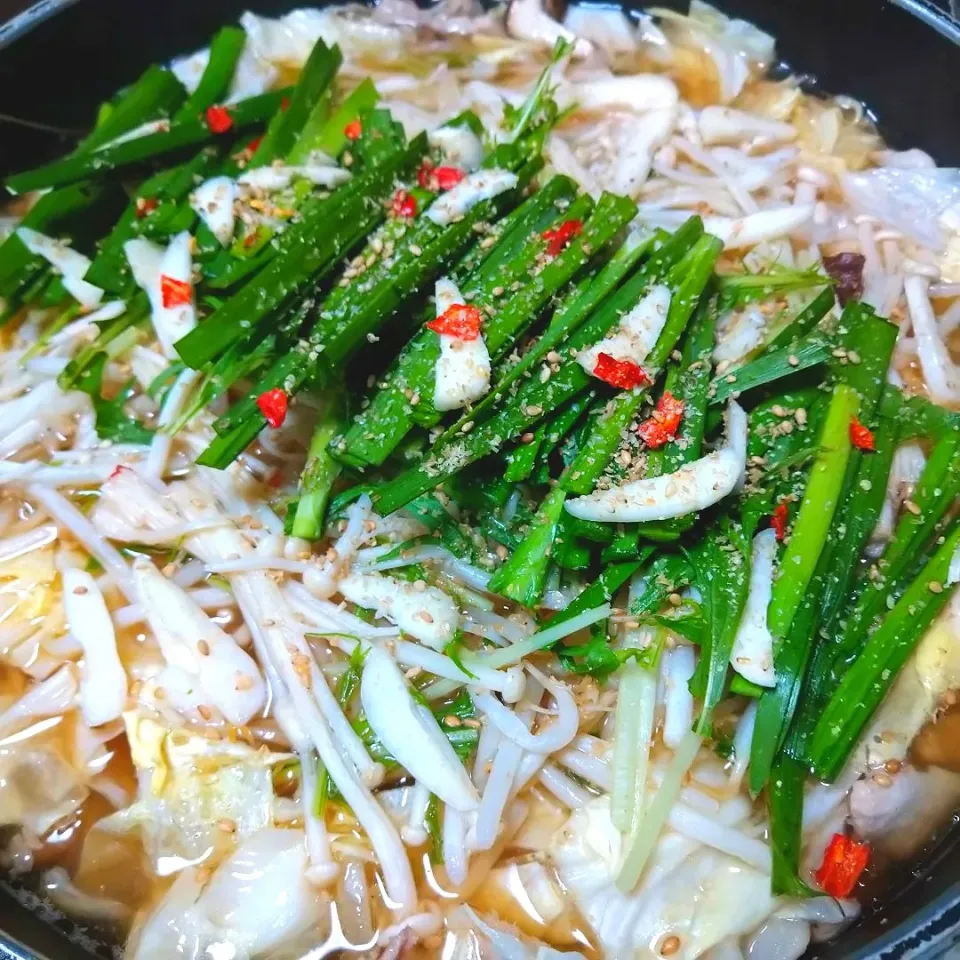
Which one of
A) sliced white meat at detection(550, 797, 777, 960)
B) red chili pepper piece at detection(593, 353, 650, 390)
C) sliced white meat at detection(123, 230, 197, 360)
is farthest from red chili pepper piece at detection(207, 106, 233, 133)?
sliced white meat at detection(550, 797, 777, 960)

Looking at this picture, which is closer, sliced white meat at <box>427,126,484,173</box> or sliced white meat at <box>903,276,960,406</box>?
sliced white meat at <box>903,276,960,406</box>

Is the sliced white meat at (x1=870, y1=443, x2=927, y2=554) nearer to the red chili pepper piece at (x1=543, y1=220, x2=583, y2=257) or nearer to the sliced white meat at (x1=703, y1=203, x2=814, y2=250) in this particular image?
the sliced white meat at (x1=703, y1=203, x2=814, y2=250)

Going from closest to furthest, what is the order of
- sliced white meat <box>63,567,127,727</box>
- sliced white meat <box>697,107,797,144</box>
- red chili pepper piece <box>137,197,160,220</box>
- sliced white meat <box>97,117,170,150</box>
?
sliced white meat <box>63,567,127,727</box> → red chili pepper piece <box>137,197,160,220</box> → sliced white meat <box>97,117,170,150</box> → sliced white meat <box>697,107,797,144</box>

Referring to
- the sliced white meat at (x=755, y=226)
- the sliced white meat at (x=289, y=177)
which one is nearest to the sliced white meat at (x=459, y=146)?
the sliced white meat at (x=289, y=177)

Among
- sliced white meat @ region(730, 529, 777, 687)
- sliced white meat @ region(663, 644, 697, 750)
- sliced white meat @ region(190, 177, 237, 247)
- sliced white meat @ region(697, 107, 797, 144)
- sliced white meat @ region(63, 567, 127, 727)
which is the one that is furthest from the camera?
sliced white meat @ region(697, 107, 797, 144)

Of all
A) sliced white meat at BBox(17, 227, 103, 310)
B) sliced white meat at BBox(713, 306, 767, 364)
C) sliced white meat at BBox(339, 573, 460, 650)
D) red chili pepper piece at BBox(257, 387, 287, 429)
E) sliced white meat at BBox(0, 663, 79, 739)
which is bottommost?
sliced white meat at BBox(0, 663, 79, 739)

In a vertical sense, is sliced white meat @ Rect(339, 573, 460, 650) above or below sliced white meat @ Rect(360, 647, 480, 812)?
above
